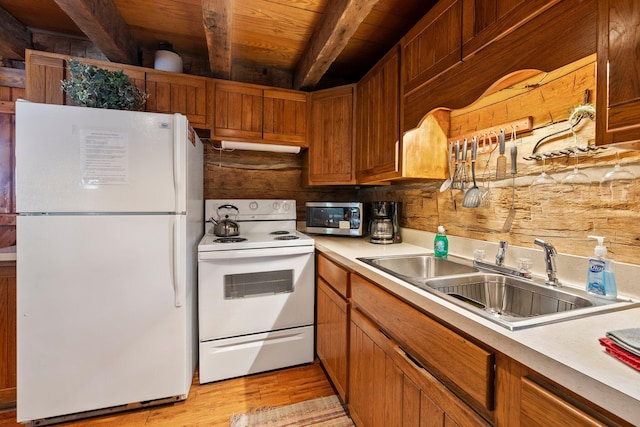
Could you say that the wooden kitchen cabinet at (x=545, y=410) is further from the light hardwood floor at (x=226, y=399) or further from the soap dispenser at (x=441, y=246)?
the light hardwood floor at (x=226, y=399)

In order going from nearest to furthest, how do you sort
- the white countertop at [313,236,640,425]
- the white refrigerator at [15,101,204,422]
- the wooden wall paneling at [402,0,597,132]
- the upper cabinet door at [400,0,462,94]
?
the white countertop at [313,236,640,425] → the wooden wall paneling at [402,0,597,132] → the upper cabinet door at [400,0,462,94] → the white refrigerator at [15,101,204,422]

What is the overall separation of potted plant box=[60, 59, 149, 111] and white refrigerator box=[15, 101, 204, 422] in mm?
213

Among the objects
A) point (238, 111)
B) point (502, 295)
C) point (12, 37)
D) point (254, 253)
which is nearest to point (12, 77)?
point (12, 37)

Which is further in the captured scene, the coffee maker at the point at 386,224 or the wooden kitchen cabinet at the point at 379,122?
the coffee maker at the point at 386,224

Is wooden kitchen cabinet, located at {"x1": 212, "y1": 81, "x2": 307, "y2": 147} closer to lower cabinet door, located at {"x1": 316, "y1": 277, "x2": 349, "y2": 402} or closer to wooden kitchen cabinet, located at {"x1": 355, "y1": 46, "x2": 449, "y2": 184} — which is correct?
wooden kitchen cabinet, located at {"x1": 355, "y1": 46, "x2": 449, "y2": 184}

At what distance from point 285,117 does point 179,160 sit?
1010mm

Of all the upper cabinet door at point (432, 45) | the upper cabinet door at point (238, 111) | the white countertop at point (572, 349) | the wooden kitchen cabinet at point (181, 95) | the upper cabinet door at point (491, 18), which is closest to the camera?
the white countertop at point (572, 349)

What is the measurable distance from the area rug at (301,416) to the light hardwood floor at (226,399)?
50mm

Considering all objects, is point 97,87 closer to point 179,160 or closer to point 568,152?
point 179,160

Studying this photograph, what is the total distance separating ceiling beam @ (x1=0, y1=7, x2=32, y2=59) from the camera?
6.06 ft

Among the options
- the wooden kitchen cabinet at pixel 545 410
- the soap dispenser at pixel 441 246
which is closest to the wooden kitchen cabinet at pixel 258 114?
the soap dispenser at pixel 441 246

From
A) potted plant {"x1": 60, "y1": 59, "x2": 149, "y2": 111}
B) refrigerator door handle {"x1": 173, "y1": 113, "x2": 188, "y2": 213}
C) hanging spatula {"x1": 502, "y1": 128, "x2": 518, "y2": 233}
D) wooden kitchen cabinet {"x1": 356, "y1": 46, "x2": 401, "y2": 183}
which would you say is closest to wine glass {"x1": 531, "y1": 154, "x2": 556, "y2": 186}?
hanging spatula {"x1": 502, "y1": 128, "x2": 518, "y2": 233}

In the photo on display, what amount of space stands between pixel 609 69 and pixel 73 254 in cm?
222

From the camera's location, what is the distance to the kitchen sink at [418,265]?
1.48m
